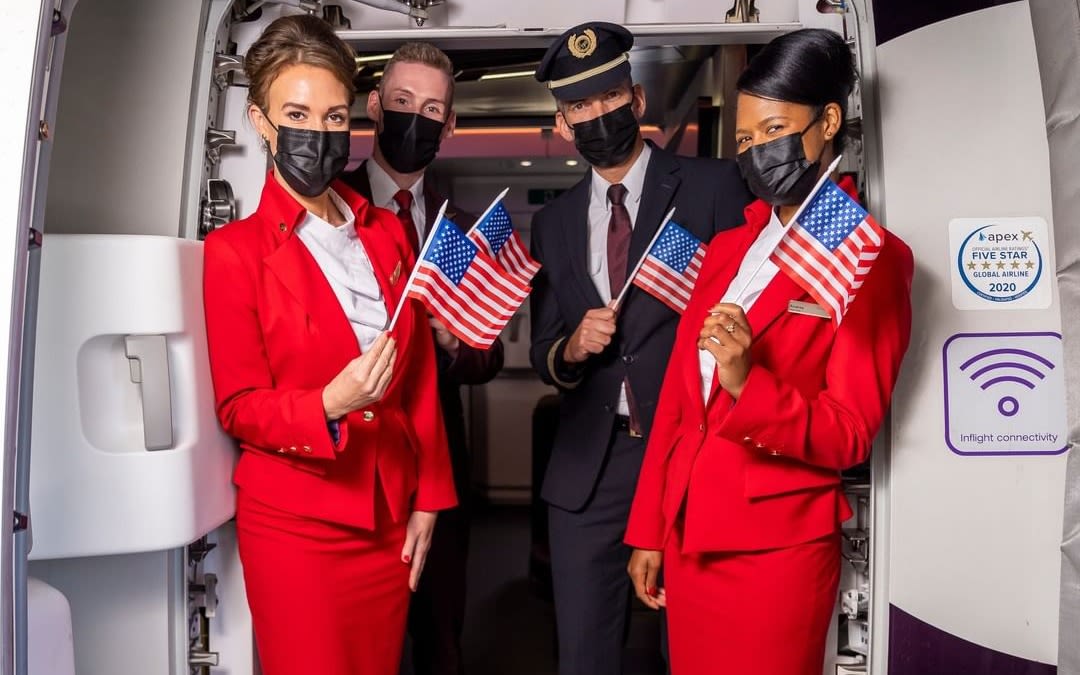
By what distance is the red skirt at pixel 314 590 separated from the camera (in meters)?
2.11

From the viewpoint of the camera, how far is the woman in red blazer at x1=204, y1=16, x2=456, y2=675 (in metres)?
2.08

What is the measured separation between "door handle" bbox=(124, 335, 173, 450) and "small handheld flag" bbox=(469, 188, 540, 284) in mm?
816

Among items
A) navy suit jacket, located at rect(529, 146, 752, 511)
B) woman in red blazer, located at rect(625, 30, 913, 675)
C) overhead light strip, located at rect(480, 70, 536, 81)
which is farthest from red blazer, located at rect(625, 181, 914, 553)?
overhead light strip, located at rect(480, 70, 536, 81)

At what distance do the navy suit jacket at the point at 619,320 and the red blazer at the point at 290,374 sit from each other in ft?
1.92

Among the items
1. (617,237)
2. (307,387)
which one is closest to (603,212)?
(617,237)

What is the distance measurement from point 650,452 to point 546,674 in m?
2.22

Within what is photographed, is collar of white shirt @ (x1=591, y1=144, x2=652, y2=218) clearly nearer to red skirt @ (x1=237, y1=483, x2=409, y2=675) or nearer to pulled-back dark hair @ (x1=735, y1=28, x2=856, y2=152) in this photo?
pulled-back dark hair @ (x1=735, y1=28, x2=856, y2=152)

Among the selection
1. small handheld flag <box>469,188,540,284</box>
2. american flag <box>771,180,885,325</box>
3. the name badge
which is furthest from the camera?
small handheld flag <box>469,188,540,284</box>

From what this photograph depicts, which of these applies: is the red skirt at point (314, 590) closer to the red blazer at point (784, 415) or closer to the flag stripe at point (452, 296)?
the flag stripe at point (452, 296)

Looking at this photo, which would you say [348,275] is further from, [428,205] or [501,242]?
[428,205]

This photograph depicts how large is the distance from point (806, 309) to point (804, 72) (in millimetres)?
536

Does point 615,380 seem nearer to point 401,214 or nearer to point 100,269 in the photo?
point 401,214

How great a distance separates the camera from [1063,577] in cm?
189

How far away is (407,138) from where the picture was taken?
8.95ft
